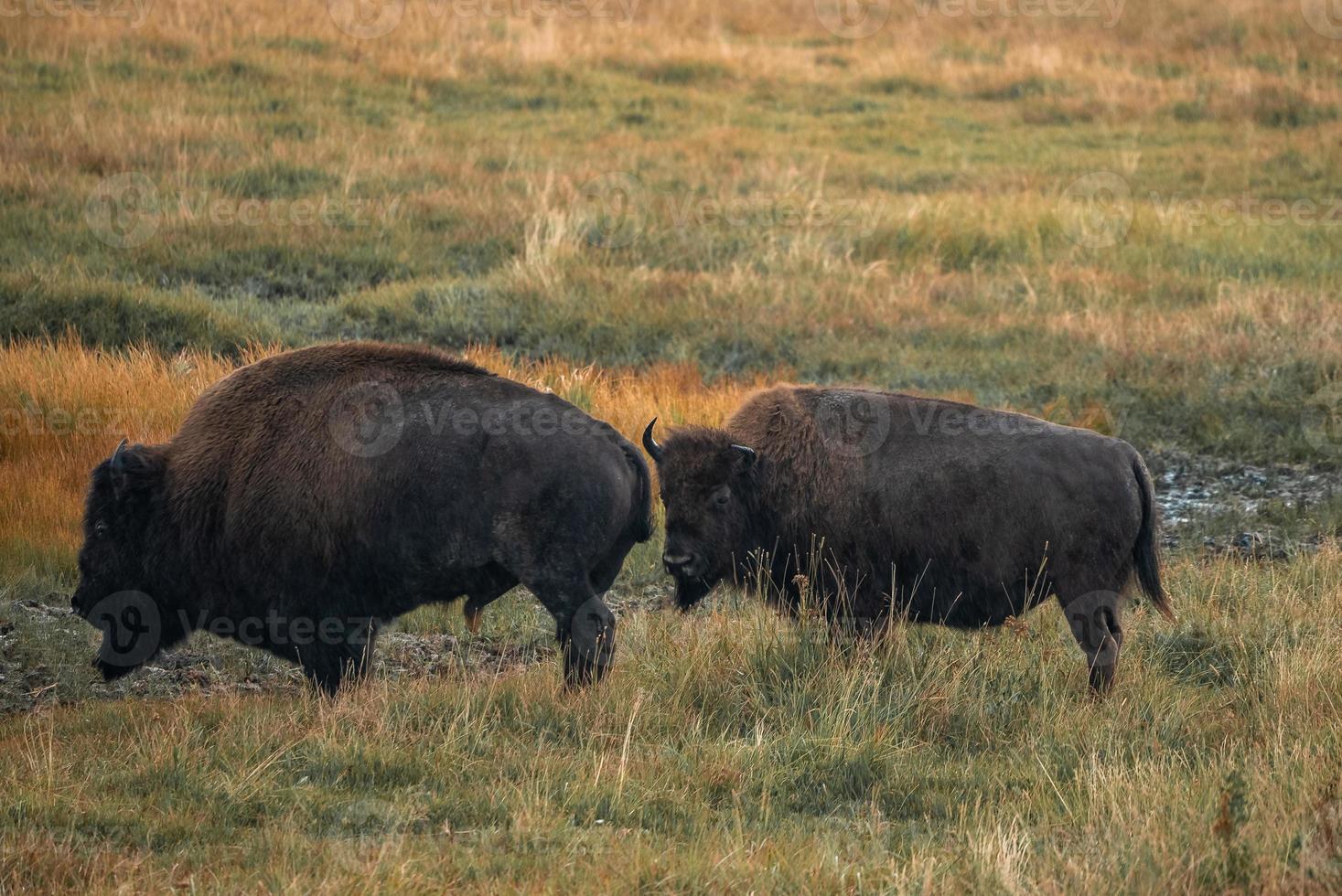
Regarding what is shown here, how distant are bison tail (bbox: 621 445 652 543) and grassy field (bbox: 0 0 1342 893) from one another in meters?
0.60

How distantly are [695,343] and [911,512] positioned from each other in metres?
7.02

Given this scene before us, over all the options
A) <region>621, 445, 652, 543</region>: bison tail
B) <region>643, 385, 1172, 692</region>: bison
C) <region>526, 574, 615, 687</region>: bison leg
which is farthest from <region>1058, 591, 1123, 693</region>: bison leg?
<region>526, 574, 615, 687</region>: bison leg

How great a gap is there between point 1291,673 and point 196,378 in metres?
7.66

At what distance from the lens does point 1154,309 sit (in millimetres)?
13906

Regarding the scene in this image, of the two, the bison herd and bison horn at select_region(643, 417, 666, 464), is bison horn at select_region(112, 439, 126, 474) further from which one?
bison horn at select_region(643, 417, 666, 464)

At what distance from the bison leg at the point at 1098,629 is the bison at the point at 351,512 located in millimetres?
1869

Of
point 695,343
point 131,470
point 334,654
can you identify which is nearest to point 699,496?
point 334,654

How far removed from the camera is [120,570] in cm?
644

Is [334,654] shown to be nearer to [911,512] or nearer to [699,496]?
[699,496]

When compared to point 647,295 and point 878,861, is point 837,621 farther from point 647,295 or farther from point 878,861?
point 647,295

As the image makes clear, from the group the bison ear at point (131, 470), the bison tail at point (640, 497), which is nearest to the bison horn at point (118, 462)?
the bison ear at point (131, 470)

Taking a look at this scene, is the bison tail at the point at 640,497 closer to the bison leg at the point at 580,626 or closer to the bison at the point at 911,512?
the bison at the point at 911,512

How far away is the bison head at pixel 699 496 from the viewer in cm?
648

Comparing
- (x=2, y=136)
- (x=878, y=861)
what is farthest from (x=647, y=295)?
(x=878, y=861)
